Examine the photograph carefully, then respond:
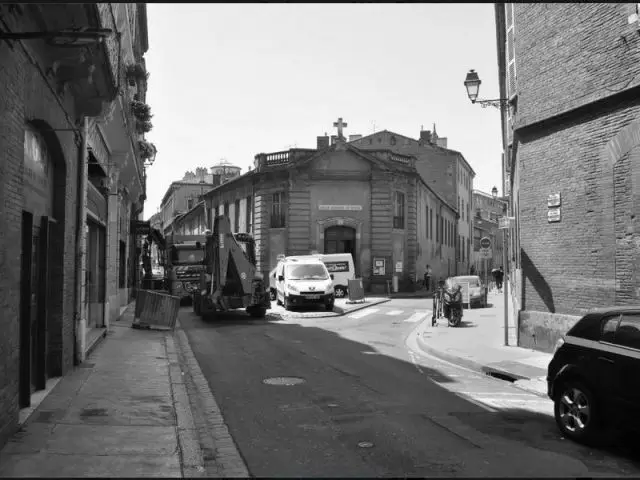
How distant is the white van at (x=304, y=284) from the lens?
22594 millimetres

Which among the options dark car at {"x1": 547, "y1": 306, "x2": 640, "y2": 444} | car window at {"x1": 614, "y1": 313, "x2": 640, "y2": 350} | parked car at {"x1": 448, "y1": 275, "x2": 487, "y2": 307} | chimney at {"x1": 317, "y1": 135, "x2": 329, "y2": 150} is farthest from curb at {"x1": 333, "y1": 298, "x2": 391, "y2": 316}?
chimney at {"x1": 317, "y1": 135, "x2": 329, "y2": 150}

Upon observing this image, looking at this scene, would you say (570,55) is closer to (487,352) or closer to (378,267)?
(487,352)

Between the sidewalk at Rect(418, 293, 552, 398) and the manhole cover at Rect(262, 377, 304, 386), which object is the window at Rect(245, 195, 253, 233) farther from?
the manhole cover at Rect(262, 377, 304, 386)

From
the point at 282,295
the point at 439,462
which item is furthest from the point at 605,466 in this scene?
the point at 282,295

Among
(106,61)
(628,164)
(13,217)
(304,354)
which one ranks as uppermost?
(106,61)

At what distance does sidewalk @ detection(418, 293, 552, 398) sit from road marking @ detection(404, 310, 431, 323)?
1531mm

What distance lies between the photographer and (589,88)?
11.5 meters

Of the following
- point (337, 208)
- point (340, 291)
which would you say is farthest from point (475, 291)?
point (337, 208)

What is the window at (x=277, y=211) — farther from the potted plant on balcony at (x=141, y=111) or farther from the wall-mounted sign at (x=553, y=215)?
the wall-mounted sign at (x=553, y=215)

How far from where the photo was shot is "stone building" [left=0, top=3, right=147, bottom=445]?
5730 millimetres

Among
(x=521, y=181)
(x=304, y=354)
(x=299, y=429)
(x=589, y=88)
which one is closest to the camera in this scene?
(x=299, y=429)

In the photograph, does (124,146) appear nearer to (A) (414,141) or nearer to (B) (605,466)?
(B) (605,466)

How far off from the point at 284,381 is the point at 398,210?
96.6 feet

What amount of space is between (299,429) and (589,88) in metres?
8.79
